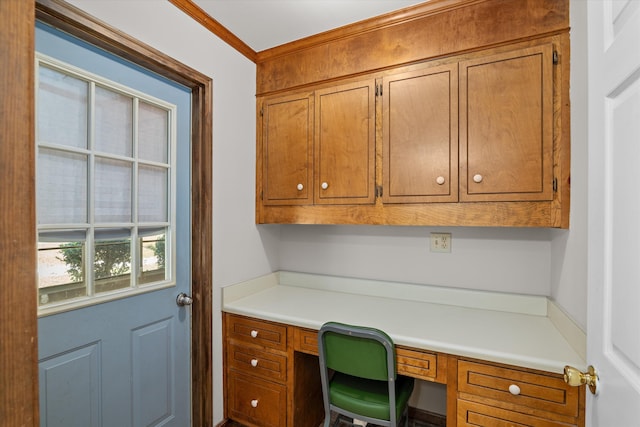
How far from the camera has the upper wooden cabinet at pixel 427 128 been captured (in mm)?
1326


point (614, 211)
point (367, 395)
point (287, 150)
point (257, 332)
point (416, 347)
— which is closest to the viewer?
point (614, 211)

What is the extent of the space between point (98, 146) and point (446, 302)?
196cm

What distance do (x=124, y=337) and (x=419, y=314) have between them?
1453 mm

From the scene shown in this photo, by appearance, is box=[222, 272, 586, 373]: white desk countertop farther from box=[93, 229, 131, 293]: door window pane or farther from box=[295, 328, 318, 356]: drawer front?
box=[93, 229, 131, 293]: door window pane

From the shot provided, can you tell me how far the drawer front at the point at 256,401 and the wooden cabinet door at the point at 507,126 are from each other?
1.45 m

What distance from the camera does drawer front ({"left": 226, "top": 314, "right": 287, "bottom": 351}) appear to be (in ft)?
5.22

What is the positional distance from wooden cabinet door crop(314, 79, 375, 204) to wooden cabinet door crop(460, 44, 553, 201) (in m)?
0.48

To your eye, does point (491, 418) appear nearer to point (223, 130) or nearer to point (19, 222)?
point (19, 222)

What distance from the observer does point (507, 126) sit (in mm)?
1386

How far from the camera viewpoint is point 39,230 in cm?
106

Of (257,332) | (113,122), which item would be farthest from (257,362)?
(113,122)

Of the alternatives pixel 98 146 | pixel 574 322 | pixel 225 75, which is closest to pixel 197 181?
pixel 98 146

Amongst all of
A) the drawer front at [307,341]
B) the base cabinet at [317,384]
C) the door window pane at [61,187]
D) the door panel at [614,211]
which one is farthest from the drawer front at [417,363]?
the door window pane at [61,187]

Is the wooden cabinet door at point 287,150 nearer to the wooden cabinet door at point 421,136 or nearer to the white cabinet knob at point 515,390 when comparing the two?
the wooden cabinet door at point 421,136
